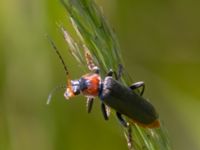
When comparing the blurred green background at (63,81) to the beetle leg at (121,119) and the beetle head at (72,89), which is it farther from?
the beetle leg at (121,119)

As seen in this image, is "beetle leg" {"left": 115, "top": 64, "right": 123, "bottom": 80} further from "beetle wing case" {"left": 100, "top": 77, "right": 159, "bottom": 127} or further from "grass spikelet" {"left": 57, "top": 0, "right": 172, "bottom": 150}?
"beetle wing case" {"left": 100, "top": 77, "right": 159, "bottom": 127}

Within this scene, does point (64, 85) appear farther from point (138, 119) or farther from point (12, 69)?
point (138, 119)

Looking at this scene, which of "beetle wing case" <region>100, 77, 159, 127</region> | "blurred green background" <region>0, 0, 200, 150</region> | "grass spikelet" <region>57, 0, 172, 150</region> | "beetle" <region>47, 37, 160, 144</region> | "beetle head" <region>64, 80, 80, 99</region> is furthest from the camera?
"blurred green background" <region>0, 0, 200, 150</region>

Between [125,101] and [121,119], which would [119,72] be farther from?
[125,101]

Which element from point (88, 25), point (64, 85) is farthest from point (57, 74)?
point (88, 25)

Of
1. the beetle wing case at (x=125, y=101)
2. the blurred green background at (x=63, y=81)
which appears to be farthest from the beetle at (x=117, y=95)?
the blurred green background at (x=63, y=81)

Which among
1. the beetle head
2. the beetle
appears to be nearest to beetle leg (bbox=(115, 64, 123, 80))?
the beetle

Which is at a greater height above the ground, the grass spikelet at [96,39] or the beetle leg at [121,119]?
the grass spikelet at [96,39]
